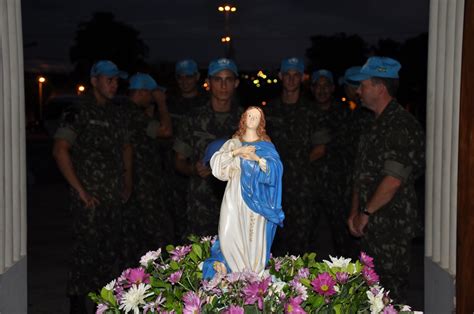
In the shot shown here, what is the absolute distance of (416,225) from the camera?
5.76 m

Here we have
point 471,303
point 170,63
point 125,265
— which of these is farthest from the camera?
point 170,63

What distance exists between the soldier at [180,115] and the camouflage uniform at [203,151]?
1.87 meters

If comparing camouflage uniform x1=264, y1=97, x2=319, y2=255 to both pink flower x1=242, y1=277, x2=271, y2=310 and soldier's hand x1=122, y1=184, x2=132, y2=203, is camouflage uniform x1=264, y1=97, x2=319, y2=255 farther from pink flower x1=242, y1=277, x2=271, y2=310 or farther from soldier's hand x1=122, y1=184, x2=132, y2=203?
pink flower x1=242, y1=277, x2=271, y2=310

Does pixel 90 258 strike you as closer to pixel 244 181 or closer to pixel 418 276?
pixel 244 181

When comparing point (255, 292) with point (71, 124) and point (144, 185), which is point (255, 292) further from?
point (144, 185)

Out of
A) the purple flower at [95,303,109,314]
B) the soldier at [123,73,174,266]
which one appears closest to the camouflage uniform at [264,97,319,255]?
the soldier at [123,73,174,266]

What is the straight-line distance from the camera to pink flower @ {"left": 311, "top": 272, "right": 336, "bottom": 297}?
3527mm

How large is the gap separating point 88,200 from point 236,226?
2987 millimetres

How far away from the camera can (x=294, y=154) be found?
799cm

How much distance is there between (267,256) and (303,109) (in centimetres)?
410

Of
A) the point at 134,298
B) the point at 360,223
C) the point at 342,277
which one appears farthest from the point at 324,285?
the point at 360,223

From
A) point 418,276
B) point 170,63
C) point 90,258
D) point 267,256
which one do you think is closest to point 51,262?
point 90,258

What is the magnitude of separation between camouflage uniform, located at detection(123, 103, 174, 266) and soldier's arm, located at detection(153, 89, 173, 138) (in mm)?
77

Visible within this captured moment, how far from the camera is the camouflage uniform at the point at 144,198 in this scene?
7.93m
